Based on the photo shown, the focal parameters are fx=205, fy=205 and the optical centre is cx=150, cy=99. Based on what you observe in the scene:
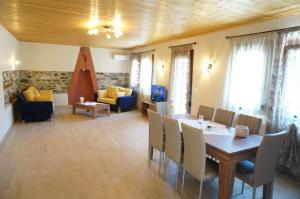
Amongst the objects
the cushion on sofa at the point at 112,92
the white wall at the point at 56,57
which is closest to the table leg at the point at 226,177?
the cushion on sofa at the point at 112,92

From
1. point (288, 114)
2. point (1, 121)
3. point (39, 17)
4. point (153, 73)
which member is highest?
point (39, 17)

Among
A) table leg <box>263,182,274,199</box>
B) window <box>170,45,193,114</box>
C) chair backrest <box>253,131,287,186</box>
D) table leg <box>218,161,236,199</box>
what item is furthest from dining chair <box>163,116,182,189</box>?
window <box>170,45,193,114</box>

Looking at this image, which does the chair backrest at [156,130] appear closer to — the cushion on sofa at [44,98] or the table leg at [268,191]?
the table leg at [268,191]

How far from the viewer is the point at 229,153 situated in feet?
6.78

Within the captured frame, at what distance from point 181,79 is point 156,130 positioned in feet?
9.12

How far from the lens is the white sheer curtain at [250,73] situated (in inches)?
134

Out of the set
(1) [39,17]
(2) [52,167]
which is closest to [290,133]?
(2) [52,167]

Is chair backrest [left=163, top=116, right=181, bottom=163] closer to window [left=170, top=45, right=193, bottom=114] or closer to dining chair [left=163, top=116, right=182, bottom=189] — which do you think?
dining chair [left=163, top=116, right=182, bottom=189]

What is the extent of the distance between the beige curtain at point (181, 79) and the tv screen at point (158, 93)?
354 mm

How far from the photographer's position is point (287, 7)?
8.98ft

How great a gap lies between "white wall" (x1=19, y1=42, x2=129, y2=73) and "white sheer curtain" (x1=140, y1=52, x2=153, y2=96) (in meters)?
1.57

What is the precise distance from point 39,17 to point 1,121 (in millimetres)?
2194

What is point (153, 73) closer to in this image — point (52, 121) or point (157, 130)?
point (52, 121)

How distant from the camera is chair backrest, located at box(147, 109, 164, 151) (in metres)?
2.96
